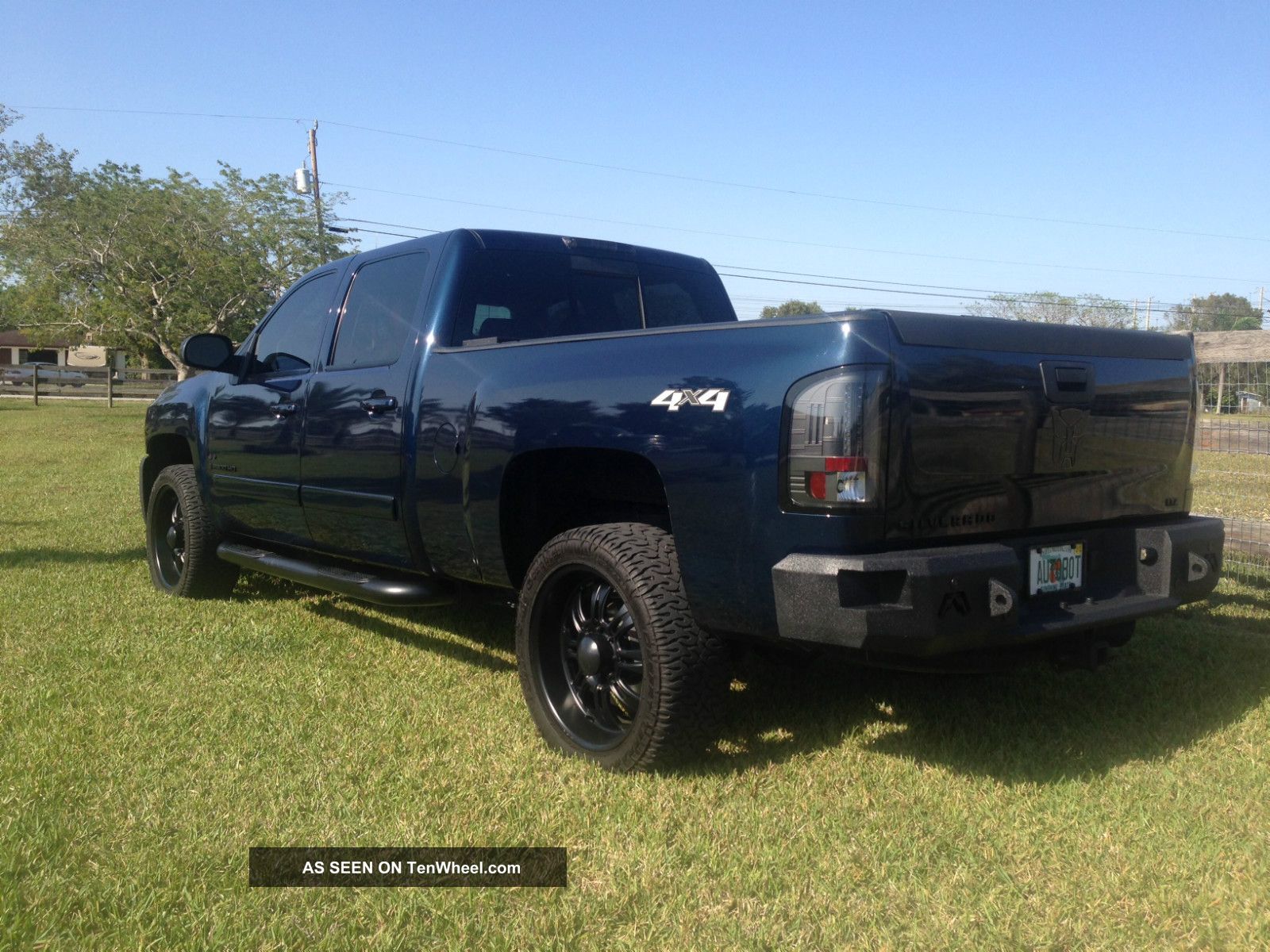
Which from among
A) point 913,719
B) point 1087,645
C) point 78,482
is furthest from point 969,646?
point 78,482

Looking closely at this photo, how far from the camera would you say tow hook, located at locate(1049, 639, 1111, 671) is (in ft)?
11.6

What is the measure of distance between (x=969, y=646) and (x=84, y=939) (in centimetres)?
234

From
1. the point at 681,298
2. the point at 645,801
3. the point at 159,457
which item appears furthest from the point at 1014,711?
the point at 159,457

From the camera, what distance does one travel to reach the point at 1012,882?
9.11 feet

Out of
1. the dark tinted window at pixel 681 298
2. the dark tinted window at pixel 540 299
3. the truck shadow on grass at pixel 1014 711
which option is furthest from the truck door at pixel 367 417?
the truck shadow on grass at pixel 1014 711

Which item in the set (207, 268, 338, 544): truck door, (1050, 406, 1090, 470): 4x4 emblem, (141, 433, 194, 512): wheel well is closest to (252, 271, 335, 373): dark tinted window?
(207, 268, 338, 544): truck door

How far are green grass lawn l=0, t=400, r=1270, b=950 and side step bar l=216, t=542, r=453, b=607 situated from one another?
365 millimetres

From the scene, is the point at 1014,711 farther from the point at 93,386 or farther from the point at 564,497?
the point at 93,386

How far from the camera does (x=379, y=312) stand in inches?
193

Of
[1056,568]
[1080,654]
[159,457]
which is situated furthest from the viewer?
[159,457]

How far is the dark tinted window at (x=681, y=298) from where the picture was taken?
202 inches

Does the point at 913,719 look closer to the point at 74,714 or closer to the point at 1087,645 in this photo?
the point at 1087,645

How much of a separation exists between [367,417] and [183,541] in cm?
245

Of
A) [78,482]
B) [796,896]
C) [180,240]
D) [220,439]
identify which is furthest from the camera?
[180,240]
